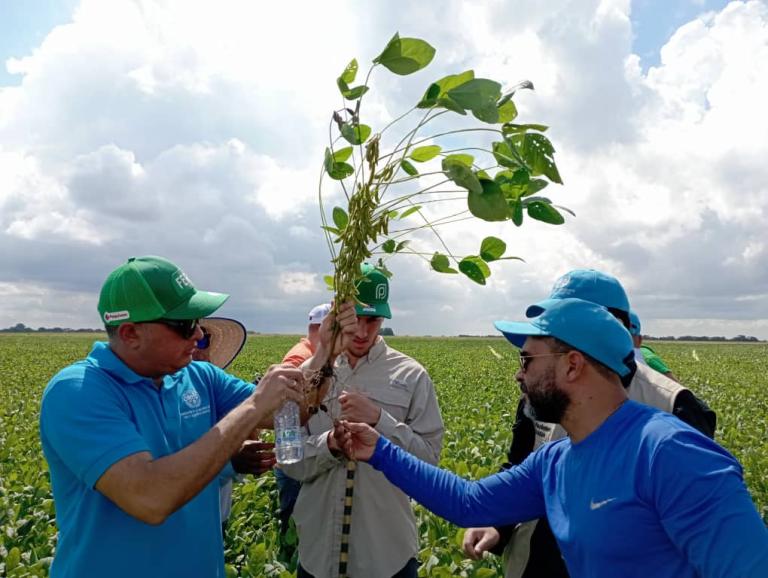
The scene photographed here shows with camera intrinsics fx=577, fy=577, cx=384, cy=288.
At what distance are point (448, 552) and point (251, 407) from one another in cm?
321

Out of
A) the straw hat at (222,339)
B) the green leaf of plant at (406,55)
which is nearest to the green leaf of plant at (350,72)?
the green leaf of plant at (406,55)

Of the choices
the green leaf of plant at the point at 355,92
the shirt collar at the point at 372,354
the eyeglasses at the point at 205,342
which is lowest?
the shirt collar at the point at 372,354

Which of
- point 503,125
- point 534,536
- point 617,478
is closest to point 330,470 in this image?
point 534,536

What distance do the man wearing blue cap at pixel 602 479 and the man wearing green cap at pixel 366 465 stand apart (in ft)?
1.14

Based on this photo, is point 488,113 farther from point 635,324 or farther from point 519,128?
point 635,324

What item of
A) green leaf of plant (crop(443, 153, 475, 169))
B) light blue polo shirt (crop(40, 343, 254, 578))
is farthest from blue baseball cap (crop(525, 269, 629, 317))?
light blue polo shirt (crop(40, 343, 254, 578))

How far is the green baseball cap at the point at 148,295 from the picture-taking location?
2062mm

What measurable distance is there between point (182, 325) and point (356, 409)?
994 millimetres

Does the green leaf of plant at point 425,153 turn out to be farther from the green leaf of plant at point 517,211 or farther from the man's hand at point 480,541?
the man's hand at point 480,541

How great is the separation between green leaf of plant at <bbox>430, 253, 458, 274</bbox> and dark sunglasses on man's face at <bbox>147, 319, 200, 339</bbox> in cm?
98

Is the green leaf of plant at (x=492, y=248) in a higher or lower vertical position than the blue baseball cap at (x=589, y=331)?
higher

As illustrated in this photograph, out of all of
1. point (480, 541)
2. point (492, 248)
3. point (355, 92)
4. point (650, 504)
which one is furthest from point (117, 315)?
point (480, 541)

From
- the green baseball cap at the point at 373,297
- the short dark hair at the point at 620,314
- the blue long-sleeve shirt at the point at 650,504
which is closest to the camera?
the blue long-sleeve shirt at the point at 650,504

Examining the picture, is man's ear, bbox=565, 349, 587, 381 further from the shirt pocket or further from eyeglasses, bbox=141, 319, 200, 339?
eyeglasses, bbox=141, 319, 200, 339
